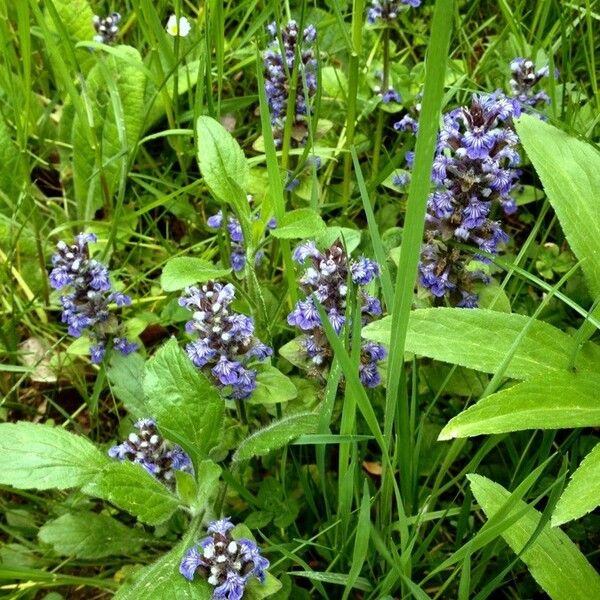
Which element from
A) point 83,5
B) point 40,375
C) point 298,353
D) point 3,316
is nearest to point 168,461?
point 298,353

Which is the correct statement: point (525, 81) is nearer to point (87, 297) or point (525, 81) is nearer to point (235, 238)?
point (235, 238)

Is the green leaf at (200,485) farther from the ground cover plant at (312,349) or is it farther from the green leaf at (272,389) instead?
the green leaf at (272,389)

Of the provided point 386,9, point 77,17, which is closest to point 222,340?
point 386,9

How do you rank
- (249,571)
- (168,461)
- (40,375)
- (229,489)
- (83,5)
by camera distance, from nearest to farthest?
(249,571) < (168,461) < (229,489) < (40,375) < (83,5)

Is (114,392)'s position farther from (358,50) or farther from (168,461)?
(358,50)

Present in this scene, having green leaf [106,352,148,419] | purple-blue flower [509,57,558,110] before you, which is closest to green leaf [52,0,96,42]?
green leaf [106,352,148,419]

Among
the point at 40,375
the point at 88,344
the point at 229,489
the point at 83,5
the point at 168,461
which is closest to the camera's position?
the point at 168,461

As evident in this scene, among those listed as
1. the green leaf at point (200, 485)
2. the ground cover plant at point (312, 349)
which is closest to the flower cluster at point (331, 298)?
the ground cover plant at point (312, 349)

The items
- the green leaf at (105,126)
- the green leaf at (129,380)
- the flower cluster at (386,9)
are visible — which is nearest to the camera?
the green leaf at (129,380)
